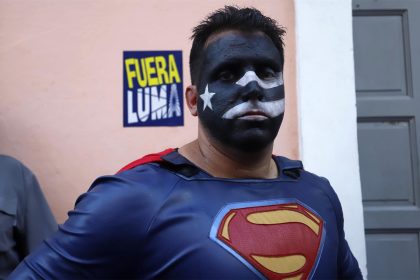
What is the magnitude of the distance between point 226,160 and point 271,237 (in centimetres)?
26

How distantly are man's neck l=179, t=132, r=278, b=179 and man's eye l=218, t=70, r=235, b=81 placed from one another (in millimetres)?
178

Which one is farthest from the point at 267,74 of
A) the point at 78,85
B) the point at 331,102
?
the point at 78,85

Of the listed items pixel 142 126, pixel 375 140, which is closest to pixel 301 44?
pixel 375 140

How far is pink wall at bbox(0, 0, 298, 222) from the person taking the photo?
8.63ft

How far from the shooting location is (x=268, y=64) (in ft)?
4.57

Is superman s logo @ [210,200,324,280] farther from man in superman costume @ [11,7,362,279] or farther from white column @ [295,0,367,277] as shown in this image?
white column @ [295,0,367,277]

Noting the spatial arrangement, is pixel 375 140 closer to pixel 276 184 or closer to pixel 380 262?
pixel 380 262

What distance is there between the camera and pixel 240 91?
1351 mm

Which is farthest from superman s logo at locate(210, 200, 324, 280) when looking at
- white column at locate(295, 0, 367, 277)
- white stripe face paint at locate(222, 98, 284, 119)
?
white column at locate(295, 0, 367, 277)

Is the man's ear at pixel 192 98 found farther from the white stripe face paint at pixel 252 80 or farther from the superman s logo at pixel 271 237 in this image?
the superman s logo at pixel 271 237

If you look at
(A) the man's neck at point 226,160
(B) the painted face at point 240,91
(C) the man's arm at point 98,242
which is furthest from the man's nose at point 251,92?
(C) the man's arm at point 98,242

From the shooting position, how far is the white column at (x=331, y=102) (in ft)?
8.36

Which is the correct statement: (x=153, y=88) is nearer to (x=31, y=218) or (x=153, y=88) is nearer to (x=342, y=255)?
(x=31, y=218)

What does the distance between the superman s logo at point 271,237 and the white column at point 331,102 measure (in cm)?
132
